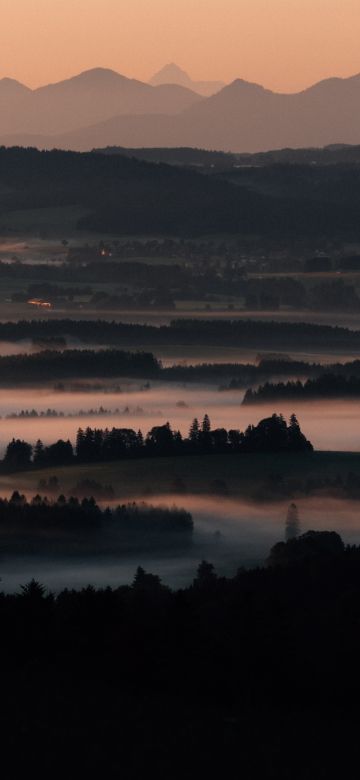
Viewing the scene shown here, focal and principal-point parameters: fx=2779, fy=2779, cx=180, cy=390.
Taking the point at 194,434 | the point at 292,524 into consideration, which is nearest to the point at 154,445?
the point at 194,434

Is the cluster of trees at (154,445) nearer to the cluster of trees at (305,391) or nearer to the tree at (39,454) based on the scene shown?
the tree at (39,454)

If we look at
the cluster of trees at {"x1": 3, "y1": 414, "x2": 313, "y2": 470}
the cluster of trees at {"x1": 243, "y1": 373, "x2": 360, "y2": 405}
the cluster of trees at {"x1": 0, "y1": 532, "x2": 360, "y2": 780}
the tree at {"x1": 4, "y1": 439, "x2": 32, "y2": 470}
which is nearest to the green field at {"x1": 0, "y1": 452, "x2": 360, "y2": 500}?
the cluster of trees at {"x1": 3, "y1": 414, "x2": 313, "y2": 470}

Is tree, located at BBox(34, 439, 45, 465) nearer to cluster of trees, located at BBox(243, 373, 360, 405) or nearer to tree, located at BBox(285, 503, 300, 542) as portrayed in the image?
tree, located at BBox(285, 503, 300, 542)

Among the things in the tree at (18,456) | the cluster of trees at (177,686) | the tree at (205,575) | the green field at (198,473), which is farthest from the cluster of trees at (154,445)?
the cluster of trees at (177,686)

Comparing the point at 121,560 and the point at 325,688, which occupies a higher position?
the point at 121,560

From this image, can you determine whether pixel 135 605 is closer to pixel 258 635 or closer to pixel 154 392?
pixel 258 635

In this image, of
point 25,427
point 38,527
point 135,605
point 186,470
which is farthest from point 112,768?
point 25,427
